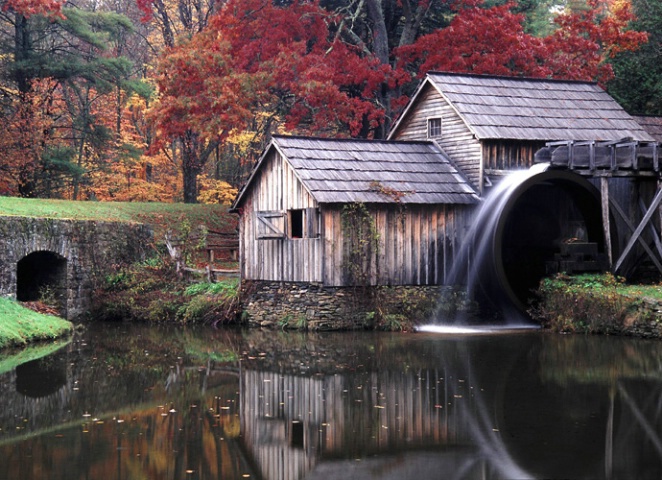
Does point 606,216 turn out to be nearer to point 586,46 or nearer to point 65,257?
point 586,46

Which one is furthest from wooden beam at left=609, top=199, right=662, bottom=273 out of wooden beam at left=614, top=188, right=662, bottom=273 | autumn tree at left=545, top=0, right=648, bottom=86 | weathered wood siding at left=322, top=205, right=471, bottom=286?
autumn tree at left=545, top=0, right=648, bottom=86

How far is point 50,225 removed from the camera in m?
24.9

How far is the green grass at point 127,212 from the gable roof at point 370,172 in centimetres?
575

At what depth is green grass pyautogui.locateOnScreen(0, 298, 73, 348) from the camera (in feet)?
61.5

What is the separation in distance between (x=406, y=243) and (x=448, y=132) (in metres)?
3.86

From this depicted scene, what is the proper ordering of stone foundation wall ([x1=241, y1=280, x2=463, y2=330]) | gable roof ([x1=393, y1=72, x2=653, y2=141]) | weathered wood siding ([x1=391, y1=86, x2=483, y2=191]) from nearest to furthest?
stone foundation wall ([x1=241, y1=280, x2=463, y2=330]) < weathered wood siding ([x1=391, y1=86, x2=483, y2=191]) < gable roof ([x1=393, y1=72, x2=653, y2=141])

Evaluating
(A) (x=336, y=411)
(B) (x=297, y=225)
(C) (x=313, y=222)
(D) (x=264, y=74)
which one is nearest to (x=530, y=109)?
(B) (x=297, y=225)

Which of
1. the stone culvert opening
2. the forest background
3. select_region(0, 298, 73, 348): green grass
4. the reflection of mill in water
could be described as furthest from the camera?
the forest background

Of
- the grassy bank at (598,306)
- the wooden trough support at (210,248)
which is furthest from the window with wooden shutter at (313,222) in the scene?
the grassy bank at (598,306)

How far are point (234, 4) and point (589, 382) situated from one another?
2092 centimetres

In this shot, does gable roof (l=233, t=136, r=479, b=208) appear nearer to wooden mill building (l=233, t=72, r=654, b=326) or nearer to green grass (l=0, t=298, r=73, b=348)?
wooden mill building (l=233, t=72, r=654, b=326)

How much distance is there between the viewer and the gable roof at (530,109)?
24391 mm

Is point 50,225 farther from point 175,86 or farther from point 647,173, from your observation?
point 647,173

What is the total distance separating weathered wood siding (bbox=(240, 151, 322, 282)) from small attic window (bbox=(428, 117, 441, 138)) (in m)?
4.74
